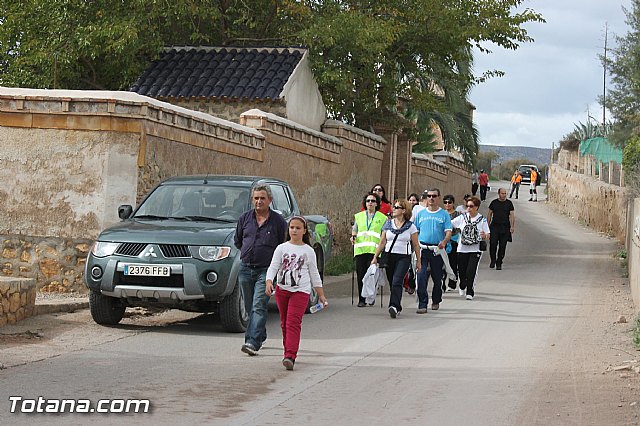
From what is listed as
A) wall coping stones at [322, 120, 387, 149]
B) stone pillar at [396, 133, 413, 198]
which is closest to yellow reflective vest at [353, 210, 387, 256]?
wall coping stones at [322, 120, 387, 149]

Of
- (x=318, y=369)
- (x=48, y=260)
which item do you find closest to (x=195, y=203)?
(x=48, y=260)

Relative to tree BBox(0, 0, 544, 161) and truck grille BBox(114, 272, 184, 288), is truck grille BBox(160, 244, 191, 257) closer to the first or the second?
truck grille BBox(114, 272, 184, 288)

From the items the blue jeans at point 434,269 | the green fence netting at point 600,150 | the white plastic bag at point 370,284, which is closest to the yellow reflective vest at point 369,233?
the white plastic bag at point 370,284

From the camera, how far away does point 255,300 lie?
12117 millimetres

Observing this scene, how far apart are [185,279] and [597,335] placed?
17.6ft

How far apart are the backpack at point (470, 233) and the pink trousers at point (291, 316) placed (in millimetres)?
8963

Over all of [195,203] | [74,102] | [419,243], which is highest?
[74,102]

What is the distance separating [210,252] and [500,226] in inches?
594

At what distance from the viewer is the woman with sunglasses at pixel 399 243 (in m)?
16.5

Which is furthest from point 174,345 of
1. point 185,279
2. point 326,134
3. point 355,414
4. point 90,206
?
point 326,134

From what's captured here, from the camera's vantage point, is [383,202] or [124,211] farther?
[383,202]

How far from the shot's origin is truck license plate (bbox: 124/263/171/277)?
1349 cm

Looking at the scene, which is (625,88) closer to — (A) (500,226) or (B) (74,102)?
(A) (500,226)

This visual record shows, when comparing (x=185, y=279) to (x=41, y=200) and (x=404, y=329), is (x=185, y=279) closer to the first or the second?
(x=404, y=329)
